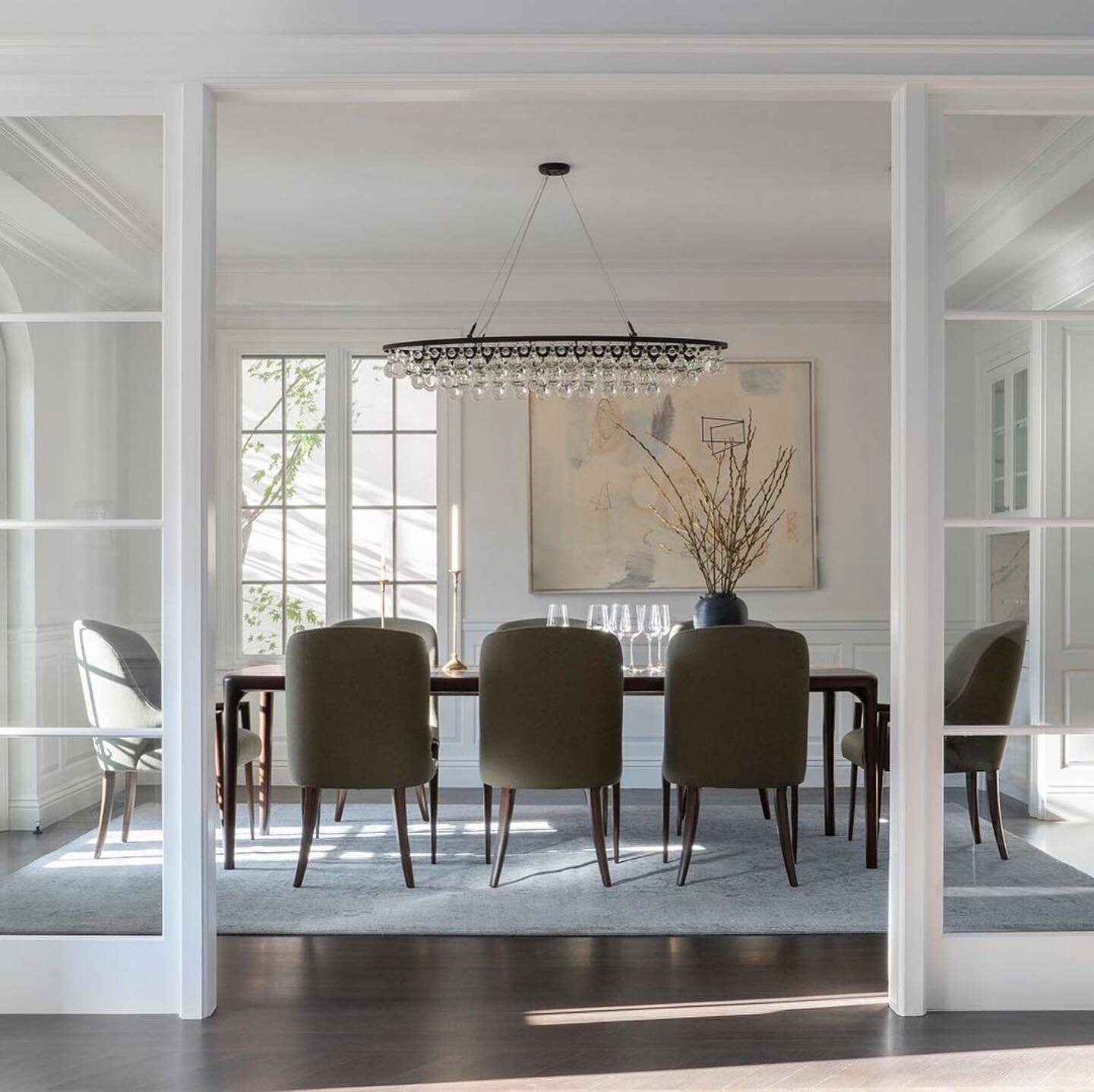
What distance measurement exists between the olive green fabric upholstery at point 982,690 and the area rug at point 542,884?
0.16m

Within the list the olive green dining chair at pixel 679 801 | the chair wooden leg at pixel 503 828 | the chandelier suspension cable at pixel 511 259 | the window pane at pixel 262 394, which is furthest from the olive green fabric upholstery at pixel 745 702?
the window pane at pixel 262 394

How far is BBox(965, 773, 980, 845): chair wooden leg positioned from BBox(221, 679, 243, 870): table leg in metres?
2.76

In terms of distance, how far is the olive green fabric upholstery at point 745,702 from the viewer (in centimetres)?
442

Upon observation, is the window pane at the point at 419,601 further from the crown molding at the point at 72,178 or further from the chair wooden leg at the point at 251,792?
the crown molding at the point at 72,178

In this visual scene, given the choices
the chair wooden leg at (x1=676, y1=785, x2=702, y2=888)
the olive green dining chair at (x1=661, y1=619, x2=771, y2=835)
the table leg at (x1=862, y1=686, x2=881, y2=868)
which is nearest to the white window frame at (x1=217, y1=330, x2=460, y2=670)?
the olive green dining chair at (x1=661, y1=619, x2=771, y2=835)

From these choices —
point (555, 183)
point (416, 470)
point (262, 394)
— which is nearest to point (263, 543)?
point (262, 394)

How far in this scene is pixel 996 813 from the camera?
3.21 metres

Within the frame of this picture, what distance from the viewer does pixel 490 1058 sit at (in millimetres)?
2900

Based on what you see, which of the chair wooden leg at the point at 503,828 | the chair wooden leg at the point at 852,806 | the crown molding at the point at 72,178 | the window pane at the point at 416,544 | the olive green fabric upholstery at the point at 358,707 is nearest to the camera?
the crown molding at the point at 72,178

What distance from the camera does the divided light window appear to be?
7008 millimetres

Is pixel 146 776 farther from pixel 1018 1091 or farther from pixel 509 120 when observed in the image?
pixel 509 120

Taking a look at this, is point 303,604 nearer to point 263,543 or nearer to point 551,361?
point 263,543

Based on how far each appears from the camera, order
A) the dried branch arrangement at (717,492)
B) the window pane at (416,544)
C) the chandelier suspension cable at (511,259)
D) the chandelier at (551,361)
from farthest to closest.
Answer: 1. the window pane at (416,544)
2. the dried branch arrangement at (717,492)
3. the chandelier suspension cable at (511,259)
4. the chandelier at (551,361)

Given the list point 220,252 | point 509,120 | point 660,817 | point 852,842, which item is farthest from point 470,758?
point 509,120
